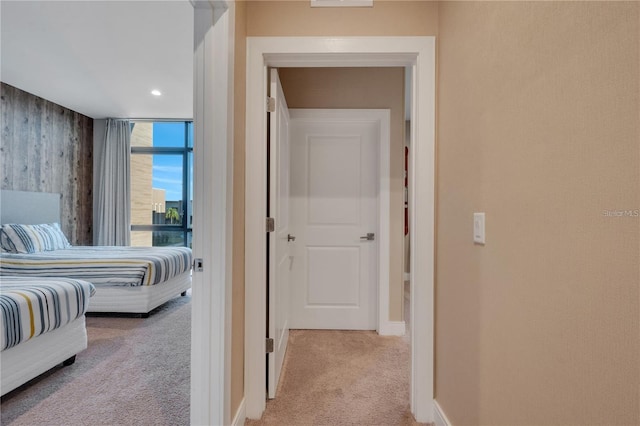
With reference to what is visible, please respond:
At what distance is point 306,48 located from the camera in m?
1.62

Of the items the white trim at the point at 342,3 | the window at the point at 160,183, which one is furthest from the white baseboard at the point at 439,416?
the window at the point at 160,183

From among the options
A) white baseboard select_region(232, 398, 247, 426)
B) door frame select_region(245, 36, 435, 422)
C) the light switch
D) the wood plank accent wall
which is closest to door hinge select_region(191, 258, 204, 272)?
door frame select_region(245, 36, 435, 422)

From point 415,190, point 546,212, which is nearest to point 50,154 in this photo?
point 415,190

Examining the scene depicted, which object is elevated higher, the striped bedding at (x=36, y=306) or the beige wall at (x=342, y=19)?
the beige wall at (x=342, y=19)

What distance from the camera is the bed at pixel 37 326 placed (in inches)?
67.6

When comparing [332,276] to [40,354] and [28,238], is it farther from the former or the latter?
[28,238]

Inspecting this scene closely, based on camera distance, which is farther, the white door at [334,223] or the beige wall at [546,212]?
the white door at [334,223]

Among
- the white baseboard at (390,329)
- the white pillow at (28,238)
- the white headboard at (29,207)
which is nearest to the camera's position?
the white baseboard at (390,329)

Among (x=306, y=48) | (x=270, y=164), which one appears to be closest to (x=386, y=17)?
(x=306, y=48)

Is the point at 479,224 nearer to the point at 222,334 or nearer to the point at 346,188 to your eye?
the point at 222,334

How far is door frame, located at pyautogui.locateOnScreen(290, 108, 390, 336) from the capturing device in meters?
2.69

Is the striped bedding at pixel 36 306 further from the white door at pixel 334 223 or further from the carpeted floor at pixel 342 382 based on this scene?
the white door at pixel 334 223

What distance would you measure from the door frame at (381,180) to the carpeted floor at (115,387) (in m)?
1.60

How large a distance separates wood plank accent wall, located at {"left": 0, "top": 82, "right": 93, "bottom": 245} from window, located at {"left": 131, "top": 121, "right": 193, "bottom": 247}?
0.69 meters
